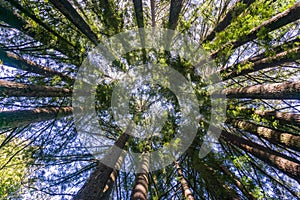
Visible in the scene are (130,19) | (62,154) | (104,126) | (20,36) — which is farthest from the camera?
(104,126)

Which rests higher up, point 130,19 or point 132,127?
point 130,19

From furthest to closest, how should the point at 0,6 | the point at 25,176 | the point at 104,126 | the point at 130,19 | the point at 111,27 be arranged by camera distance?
the point at 104,126 → the point at 25,176 → the point at 130,19 → the point at 111,27 → the point at 0,6

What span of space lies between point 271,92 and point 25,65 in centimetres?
575

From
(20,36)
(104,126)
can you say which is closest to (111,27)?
(20,36)

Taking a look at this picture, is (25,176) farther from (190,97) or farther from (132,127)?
(190,97)

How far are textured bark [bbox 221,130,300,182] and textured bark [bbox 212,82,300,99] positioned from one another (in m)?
1.43

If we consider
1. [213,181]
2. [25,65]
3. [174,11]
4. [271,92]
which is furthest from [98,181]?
[174,11]

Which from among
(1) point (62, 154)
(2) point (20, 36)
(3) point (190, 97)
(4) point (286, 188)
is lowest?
(4) point (286, 188)

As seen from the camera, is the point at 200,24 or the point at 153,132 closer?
the point at 200,24

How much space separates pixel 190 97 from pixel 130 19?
10.1 feet

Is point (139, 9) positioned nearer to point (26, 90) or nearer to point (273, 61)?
point (273, 61)

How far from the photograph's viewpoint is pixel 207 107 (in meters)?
4.43

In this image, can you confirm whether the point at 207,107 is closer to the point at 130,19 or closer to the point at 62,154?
the point at 130,19

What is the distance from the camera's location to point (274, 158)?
3990mm
